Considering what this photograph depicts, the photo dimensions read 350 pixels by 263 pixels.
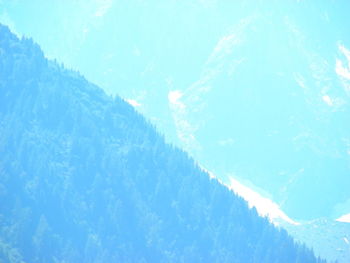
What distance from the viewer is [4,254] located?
199 meters
